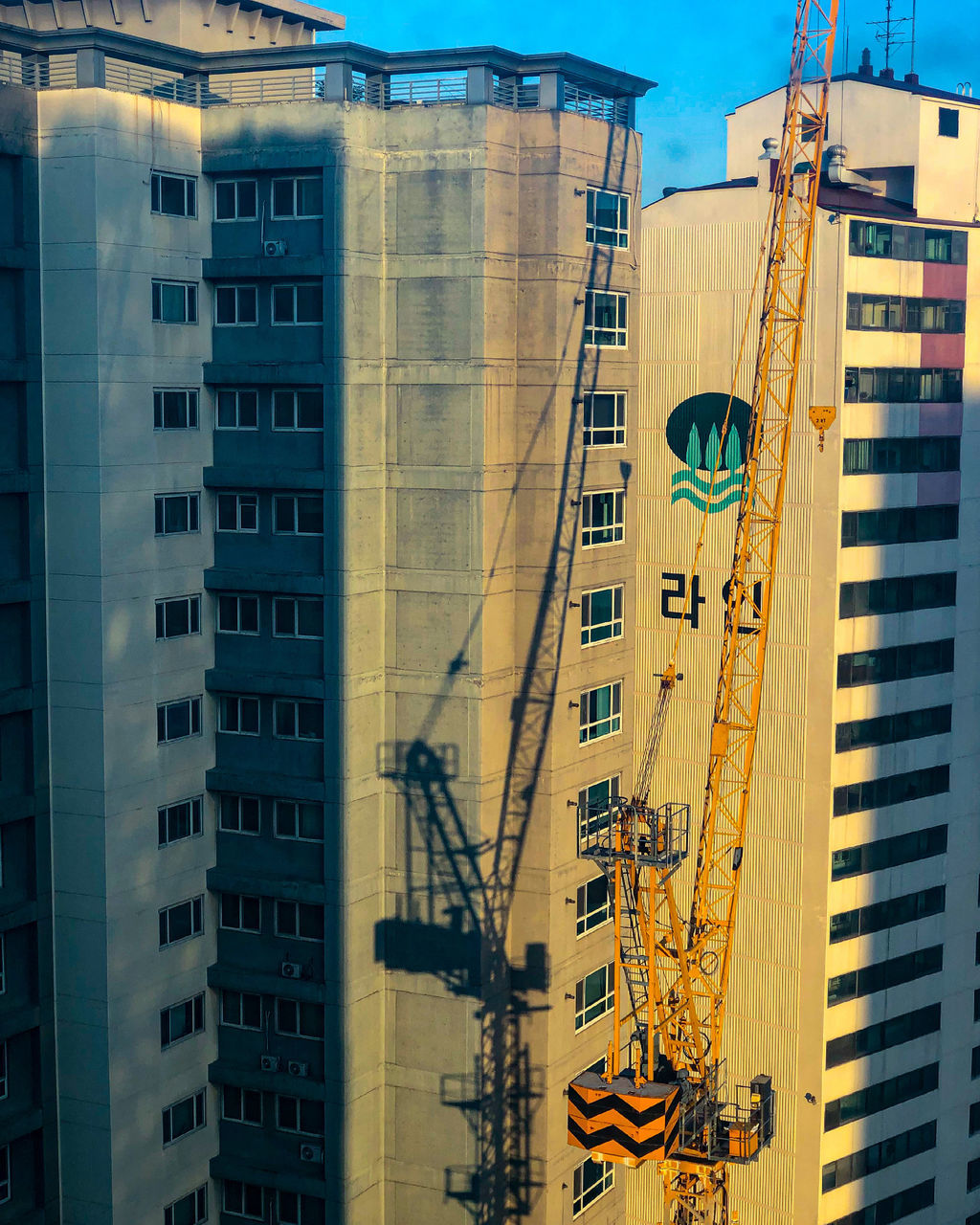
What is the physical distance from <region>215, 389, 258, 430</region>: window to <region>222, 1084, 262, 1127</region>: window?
858 inches

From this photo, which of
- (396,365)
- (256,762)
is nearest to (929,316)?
(396,365)

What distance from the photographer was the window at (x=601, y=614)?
56.4 m

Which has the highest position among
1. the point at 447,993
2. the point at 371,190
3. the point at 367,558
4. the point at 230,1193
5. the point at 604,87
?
the point at 604,87

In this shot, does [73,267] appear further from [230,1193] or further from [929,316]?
[929,316]

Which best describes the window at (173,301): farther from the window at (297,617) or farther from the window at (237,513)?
the window at (297,617)

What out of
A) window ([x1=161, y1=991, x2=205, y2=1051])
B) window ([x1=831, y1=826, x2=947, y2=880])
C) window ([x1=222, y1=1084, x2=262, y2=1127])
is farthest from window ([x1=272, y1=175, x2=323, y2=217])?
window ([x1=831, y1=826, x2=947, y2=880])

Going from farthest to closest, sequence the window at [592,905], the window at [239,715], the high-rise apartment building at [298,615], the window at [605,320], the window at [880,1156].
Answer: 1. the window at [880,1156]
2. the window at [592,905]
3. the window at [605,320]
4. the window at [239,715]
5. the high-rise apartment building at [298,615]

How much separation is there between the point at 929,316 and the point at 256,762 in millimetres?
33609

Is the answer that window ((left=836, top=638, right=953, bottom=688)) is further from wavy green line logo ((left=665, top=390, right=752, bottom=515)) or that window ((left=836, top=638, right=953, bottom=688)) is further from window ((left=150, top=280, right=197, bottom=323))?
window ((left=150, top=280, right=197, bottom=323))

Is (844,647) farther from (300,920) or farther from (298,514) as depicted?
(300,920)

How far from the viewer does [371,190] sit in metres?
51.8

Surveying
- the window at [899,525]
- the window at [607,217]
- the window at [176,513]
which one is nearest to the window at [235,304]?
the window at [176,513]

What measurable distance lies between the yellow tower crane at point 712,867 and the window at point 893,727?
4.15 metres

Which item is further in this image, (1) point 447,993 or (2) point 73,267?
(1) point 447,993
